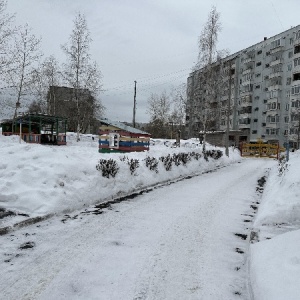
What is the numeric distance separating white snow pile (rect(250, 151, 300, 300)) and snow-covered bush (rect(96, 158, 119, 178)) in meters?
4.76

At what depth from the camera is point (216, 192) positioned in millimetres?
9922

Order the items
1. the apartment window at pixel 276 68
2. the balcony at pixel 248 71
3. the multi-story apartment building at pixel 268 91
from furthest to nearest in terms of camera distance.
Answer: the balcony at pixel 248 71 → the apartment window at pixel 276 68 → the multi-story apartment building at pixel 268 91

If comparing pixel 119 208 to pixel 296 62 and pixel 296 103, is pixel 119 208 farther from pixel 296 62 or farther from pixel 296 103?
pixel 296 62

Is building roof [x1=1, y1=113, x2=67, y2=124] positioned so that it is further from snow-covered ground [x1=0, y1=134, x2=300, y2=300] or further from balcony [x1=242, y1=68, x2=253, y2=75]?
balcony [x1=242, y1=68, x2=253, y2=75]

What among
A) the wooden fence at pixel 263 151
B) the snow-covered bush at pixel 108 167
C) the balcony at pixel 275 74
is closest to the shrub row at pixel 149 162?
the snow-covered bush at pixel 108 167

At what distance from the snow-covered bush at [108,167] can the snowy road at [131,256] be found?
1912mm

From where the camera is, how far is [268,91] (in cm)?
6075

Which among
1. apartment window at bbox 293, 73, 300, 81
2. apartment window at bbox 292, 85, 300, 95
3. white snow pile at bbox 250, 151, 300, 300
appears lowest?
white snow pile at bbox 250, 151, 300, 300

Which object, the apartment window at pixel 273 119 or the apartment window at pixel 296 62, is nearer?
the apartment window at pixel 296 62

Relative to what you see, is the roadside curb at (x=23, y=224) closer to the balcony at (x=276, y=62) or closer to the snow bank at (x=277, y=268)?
the snow bank at (x=277, y=268)

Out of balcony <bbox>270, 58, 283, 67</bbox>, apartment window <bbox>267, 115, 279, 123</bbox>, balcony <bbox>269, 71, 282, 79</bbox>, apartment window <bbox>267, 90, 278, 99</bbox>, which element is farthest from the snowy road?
balcony <bbox>270, 58, 283, 67</bbox>

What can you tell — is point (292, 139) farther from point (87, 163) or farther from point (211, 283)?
point (211, 283)

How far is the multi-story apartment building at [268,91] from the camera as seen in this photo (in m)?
54.7

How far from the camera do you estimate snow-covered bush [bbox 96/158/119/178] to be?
8894 mm
